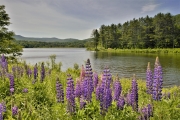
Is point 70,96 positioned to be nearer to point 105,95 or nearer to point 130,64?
point 105,95

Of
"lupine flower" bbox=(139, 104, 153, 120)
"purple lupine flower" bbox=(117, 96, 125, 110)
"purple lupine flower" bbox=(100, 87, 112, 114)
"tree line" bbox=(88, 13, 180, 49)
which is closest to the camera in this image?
"purple lupine flower" bbox=(100, 87, 112, 114)

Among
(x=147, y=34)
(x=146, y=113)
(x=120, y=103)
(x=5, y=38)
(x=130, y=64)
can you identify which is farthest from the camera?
(x=147, y=34)

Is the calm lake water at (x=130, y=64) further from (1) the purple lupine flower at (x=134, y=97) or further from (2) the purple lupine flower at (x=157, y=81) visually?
(2) the purple lupine flower at (x=157, y=81)

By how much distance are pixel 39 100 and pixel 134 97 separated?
3.32 m

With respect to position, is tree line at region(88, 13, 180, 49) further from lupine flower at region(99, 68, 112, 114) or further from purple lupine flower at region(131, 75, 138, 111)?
lupine flower at region(99, 68, 112, 114)

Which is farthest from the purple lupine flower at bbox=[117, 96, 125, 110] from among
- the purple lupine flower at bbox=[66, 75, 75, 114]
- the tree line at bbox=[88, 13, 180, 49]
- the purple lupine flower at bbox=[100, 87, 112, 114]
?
the tree line at bbox=[88, 13, 180, 49]

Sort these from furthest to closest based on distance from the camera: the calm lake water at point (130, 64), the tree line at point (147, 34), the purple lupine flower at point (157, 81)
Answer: the tree line at point (147, 34)
the calm lake water at point (130, 64)
the purple lupine flower at point (157, 81)

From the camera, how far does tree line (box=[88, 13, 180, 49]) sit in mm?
67938

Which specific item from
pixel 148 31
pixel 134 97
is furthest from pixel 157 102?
pixel 148 31

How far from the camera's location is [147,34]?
74.9m

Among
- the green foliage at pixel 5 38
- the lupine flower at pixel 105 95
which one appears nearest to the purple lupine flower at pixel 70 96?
the lupine flower at pixel 105 95

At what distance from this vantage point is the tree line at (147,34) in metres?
67.9

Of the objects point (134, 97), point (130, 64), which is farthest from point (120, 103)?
point (130, 64)

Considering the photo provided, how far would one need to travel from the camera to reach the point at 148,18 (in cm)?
7700
